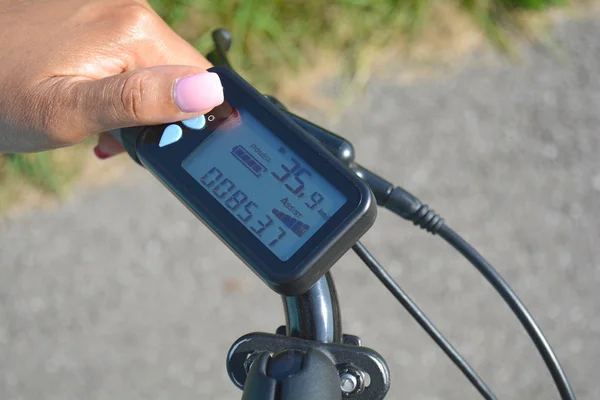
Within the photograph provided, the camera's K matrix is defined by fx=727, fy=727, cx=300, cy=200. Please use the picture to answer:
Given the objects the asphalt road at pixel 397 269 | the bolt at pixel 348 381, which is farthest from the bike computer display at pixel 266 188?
the asphalt road at pixel 397 269

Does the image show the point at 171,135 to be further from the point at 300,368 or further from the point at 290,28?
the point at 290,28

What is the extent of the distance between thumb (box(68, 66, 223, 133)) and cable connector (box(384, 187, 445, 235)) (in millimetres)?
278

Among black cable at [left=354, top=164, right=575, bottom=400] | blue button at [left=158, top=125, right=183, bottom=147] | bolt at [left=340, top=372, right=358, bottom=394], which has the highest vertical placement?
black cable at [left=354, top=164, right=575, bottom=400]

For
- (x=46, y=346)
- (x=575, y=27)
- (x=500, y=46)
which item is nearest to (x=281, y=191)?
(x=46, y=346)

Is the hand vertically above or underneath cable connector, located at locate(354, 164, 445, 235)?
underneath

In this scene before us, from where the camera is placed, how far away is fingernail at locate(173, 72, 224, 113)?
950 millimetres

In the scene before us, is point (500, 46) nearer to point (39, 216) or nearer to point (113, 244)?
point (113, 244)

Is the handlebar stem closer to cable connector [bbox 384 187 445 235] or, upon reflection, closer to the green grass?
cable connector [bbox 384 187 445 235]

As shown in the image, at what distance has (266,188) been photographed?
0.89 meters

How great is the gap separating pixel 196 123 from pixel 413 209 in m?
0.33

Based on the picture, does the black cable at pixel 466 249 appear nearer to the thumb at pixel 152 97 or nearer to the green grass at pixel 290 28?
the thumb at pixel 152 97

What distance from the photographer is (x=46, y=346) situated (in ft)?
7.20

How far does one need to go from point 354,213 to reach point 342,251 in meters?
0.05

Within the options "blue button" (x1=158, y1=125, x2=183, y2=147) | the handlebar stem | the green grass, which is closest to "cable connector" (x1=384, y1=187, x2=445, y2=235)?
the handlebar stem
